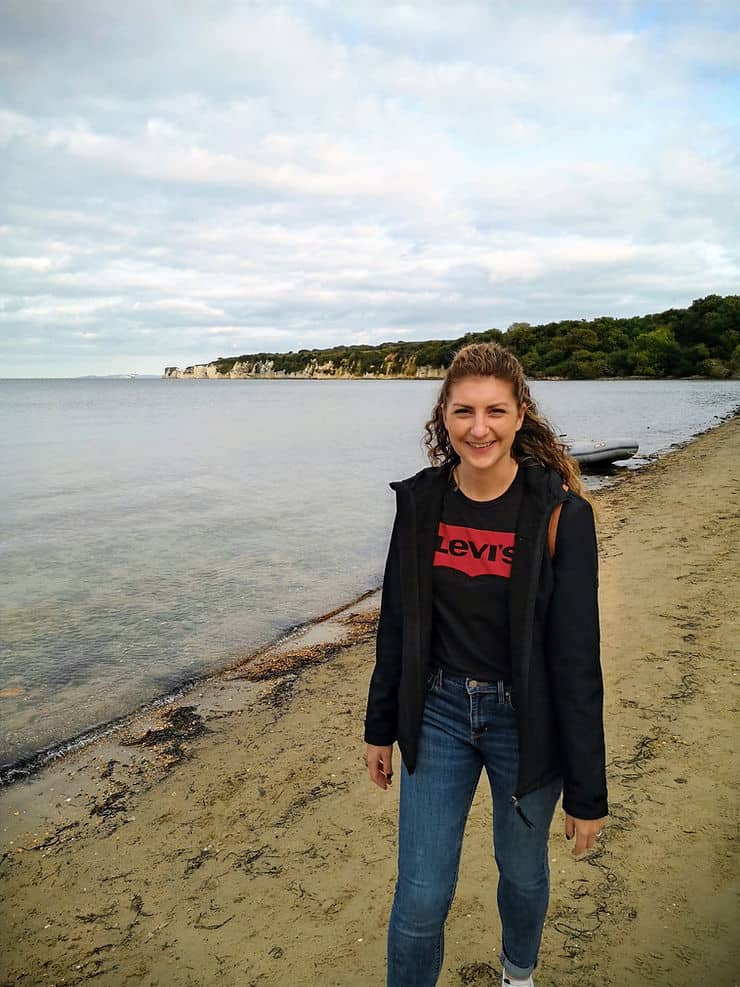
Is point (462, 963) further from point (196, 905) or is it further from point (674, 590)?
point (674, 590)

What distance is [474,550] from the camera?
2164mm

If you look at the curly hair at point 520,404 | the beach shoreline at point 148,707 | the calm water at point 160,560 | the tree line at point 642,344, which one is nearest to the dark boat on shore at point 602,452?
the calm water at point 160,560

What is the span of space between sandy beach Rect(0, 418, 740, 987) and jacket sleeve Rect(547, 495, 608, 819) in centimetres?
119

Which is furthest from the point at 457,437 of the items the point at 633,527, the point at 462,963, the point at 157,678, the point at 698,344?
the point at 698,344

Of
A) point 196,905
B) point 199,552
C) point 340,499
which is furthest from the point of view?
point 340,499

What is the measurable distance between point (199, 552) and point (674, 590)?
26.9 ft

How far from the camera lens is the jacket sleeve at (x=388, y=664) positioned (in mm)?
2318

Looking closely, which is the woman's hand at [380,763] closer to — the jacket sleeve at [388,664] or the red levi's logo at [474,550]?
the jacket sleeve at [388,664]

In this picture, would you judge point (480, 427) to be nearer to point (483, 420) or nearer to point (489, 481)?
point (483, 420)

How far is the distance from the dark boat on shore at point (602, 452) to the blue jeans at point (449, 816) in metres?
18.7

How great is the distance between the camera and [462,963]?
2814 mm

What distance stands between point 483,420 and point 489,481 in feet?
0.64

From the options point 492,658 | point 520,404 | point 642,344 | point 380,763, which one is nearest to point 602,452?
point 520,404

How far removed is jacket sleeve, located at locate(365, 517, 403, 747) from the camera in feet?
7.61
